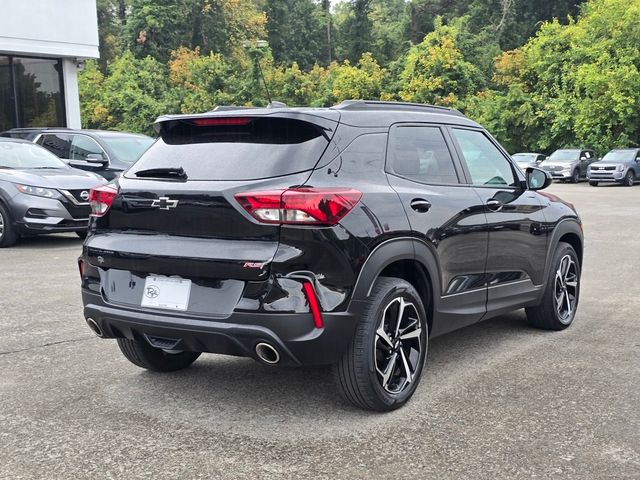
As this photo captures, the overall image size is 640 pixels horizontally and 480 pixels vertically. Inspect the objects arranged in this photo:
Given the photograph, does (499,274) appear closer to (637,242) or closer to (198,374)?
(198,374)

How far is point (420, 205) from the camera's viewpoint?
14.4ft

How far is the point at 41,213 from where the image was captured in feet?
35.0

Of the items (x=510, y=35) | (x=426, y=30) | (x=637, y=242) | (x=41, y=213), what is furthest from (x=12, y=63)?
(x=426, y=30)

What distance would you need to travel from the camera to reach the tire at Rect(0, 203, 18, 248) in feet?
35.5

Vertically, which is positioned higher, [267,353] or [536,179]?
[536,179]

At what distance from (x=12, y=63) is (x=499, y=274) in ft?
59.3

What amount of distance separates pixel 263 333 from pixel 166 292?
2.05 ft

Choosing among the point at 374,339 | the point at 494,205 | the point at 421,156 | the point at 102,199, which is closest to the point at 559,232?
the point at 494,205

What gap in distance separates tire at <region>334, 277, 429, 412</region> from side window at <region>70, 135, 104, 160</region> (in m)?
10.4

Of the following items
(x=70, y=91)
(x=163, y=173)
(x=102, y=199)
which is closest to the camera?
(x=163, y=173)

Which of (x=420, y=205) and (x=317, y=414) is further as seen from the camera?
(x=420, y=205)

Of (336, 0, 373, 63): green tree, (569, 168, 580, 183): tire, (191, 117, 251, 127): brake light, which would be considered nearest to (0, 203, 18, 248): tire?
(191, 117, 251, 127): brake light

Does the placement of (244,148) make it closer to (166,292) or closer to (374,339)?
(166,292)

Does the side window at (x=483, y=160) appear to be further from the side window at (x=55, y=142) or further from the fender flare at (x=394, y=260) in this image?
the side window at (x=55, y=142)
